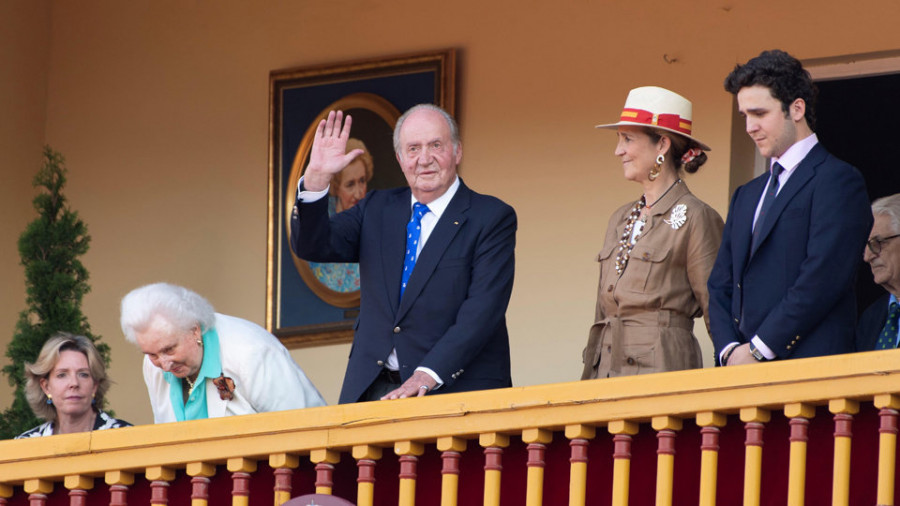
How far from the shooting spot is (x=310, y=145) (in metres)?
7.98

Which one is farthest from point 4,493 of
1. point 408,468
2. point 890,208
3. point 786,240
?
point 890,208

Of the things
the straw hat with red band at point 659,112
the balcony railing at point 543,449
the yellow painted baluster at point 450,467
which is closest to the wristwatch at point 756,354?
the balcony railing at point 543,449

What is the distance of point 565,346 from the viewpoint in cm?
731

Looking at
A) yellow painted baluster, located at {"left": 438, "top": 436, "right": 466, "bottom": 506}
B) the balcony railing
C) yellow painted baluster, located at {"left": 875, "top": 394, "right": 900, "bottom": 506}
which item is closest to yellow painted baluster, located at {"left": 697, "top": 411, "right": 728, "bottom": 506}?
the balcony railing

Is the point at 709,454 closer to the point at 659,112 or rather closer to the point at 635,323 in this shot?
the point at 635,323

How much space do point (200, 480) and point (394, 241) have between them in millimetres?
1102

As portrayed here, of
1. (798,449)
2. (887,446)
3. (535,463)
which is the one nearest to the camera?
(887,446)

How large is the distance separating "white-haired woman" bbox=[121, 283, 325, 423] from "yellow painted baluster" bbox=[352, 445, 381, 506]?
91cm

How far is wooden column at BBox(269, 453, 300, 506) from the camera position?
179 inches

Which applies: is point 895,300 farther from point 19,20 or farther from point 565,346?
point 19,20

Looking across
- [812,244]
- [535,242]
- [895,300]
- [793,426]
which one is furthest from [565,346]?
[793,426]

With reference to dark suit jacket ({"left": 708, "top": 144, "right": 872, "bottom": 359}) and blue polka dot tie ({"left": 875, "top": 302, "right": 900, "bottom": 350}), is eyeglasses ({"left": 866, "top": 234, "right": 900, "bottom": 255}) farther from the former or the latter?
dark suit jacket ({"left": 708, "top": 144, "right": 872, "bottom": 359})

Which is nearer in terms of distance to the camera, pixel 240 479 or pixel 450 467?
pixel 450 467

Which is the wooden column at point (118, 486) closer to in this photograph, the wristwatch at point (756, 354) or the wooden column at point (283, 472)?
the wooden column at point (283, 472)
